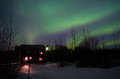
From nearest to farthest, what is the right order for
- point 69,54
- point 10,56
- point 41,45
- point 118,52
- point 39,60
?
point 10,56 → point 118,52 → point 69,54 → point 39,60 → point 41,45

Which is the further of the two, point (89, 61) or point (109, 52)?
point (109, 52)

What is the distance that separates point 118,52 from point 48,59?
23302mm

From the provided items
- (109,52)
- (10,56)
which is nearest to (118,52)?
(109,52)

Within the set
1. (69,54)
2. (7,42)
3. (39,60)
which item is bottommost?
(39,60)

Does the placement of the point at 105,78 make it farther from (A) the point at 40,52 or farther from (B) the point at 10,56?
(A) the point at 40,52

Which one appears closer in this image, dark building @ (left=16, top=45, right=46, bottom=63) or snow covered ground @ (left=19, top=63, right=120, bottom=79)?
snow covered ground @ (left=19, top=63, right=120, bottom=79)

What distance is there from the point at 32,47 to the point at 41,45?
3406 mm

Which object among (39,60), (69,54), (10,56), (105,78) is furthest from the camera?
(39,60)

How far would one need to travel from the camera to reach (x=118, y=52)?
20.8 metres

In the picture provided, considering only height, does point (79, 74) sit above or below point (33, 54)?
below

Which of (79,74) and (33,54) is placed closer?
(79,74)

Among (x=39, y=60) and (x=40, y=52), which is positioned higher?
(x=40, y=52)

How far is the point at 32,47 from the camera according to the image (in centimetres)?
3656

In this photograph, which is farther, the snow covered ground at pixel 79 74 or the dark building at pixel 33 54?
the dark building at pixel 33 54
